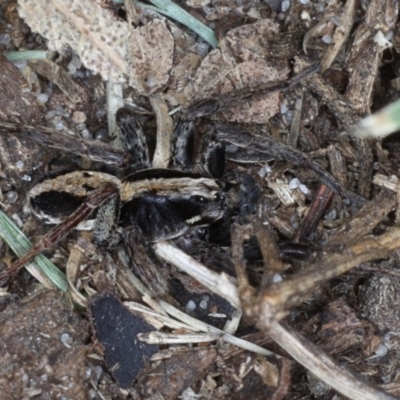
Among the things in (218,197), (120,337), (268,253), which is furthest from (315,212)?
(120,337)

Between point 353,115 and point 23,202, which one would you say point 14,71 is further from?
point 353,115

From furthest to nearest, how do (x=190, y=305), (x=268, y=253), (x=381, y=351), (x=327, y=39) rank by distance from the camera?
(x=327, y=39)
(x=190, y=305)
(x=381, y=351)
(x=268, y=253)

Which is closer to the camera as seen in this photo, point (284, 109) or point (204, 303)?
point (204, 303)

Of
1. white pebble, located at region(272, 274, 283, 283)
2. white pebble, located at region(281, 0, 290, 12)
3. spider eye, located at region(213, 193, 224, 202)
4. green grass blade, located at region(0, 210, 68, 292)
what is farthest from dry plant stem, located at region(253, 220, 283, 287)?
white pebble, located at region(281, 0, 290, 12)

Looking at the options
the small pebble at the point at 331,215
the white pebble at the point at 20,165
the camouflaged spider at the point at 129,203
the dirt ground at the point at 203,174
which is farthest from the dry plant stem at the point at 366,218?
the white pebble at the point at 20,165

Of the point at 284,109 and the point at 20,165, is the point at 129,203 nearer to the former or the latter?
the point at 20,165

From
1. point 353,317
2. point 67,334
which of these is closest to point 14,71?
point 67,334
